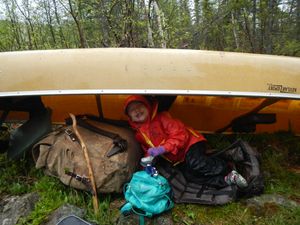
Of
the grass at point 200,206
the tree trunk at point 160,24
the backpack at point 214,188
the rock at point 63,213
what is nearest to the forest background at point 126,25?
the tree trunk at point 160,24

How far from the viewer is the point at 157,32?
8133mm

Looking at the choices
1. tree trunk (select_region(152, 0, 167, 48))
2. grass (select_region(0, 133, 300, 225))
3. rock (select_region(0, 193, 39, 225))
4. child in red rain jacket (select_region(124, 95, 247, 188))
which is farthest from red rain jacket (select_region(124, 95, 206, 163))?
tree trunk (select_region(152, 0, 167, 48))

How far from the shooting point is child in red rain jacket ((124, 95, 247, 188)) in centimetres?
292

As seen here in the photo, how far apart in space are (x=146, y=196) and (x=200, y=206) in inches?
21.8

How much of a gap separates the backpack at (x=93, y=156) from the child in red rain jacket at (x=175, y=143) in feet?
0.60

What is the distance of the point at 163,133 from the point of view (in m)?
3.09

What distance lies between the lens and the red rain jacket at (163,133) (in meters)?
3.01

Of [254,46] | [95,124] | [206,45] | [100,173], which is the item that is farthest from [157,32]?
[100,173]

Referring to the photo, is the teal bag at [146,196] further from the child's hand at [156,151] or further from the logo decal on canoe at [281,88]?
the logo decal on canoe at [281,88]

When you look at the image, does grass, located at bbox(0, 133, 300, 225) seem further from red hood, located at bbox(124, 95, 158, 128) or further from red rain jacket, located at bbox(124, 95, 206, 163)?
red hood, located at bbox(124, 95, 158, 128)

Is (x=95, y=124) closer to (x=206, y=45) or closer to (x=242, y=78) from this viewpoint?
(x=242, y=78)

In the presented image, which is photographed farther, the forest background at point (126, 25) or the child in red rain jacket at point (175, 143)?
the forest background at point (126, 25)

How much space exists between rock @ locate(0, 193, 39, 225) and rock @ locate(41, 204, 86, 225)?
26cm

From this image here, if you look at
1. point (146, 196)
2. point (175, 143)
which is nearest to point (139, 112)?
point (175, 143)
